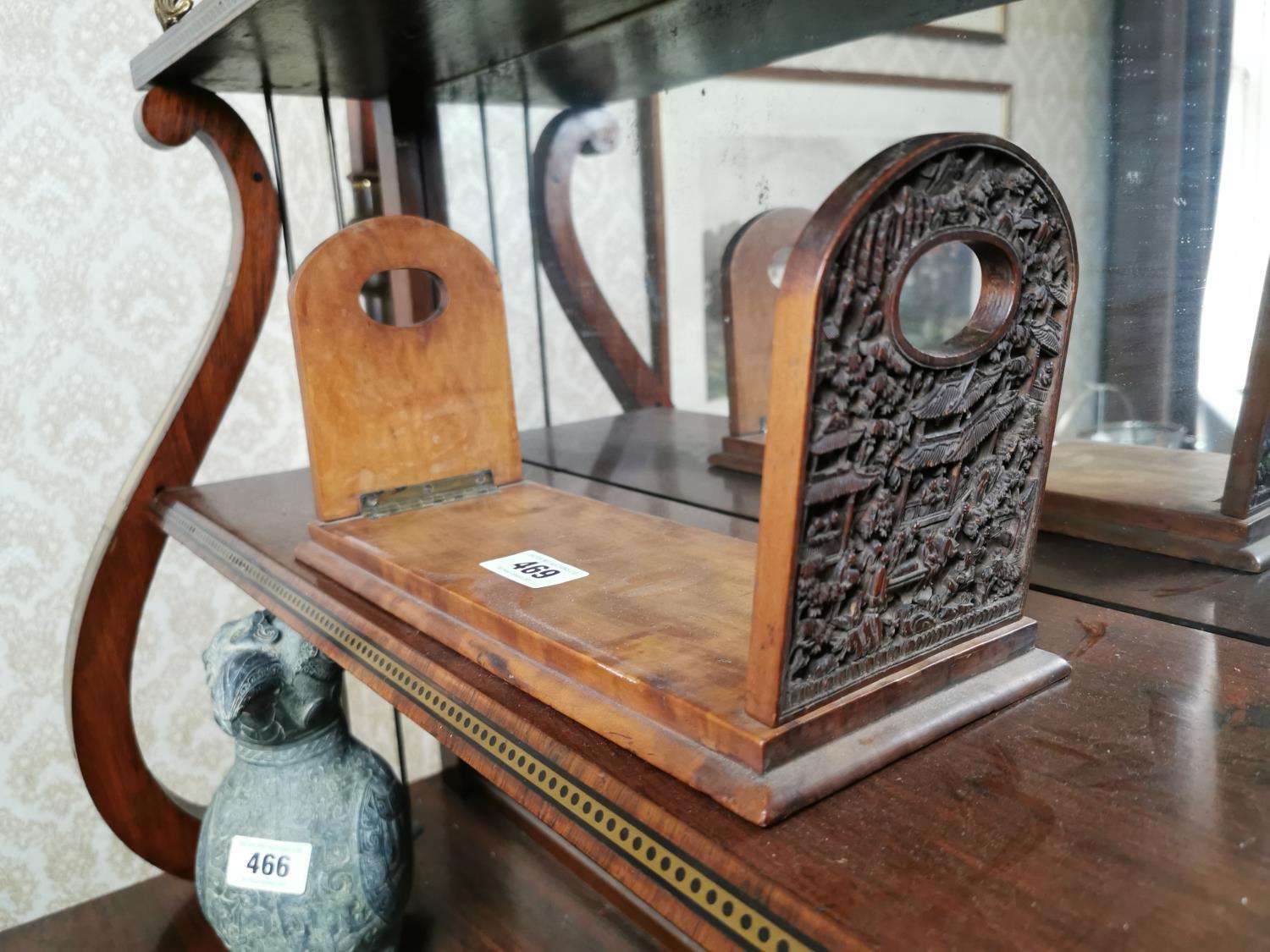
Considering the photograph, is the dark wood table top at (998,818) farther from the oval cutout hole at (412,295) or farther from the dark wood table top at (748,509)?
the oval cutout hole at (412,295)

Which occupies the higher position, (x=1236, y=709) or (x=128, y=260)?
(x=128, y=260)

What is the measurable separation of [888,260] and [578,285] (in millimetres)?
846

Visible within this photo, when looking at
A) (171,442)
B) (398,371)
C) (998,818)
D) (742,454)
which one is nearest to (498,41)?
(398,371)

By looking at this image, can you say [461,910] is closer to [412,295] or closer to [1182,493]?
[412,295]

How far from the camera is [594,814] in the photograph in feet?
1.49

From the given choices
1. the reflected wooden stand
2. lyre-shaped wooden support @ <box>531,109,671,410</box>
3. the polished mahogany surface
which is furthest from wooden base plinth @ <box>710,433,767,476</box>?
the polished mahogany surface

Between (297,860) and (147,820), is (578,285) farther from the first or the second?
(147,820)

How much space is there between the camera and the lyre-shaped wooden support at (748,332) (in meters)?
1.00

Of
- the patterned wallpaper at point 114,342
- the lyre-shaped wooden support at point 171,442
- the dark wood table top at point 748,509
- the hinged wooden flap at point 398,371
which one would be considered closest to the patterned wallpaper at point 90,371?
the patterned wallpaper at point 114,342

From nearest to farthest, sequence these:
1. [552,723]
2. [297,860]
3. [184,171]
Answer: [552,723], [297,860], [184,171]

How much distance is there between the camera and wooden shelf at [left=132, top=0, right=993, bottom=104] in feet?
2.56

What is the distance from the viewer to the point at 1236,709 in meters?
0.49

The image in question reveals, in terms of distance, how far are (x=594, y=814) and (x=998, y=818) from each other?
0.17 meters

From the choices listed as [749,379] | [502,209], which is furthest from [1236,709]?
[502,209]
